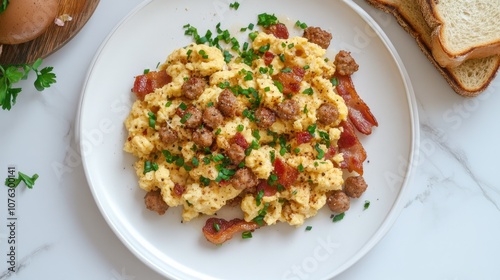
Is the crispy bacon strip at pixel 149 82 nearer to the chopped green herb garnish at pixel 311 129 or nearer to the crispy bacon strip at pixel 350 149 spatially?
the chopped green herb garnish at pixel 311 129

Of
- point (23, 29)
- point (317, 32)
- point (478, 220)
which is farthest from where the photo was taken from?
point (478, 220)

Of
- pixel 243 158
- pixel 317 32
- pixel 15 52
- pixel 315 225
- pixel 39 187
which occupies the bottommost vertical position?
pixel 39 187

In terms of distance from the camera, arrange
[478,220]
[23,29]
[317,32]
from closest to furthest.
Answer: [23,29], [317,32], [478,220]

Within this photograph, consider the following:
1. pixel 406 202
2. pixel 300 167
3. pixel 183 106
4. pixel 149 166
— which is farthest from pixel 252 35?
pixel 406 202

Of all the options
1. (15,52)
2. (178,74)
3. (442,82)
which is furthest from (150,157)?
(442,82)

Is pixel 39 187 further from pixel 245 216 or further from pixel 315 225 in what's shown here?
pixel 315 225

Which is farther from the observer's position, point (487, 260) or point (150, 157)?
point (487, 260)

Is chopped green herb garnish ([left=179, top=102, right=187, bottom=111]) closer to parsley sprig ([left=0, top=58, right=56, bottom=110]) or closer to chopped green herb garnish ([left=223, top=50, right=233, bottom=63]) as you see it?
chopped green herb garnish ([left=223, top=50, right=233, bottom=63])

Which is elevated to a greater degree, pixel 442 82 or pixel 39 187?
pixel 442 82
